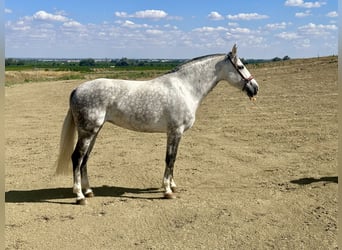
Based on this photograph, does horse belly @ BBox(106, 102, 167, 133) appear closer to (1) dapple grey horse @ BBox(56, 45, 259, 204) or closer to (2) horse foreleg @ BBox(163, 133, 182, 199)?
(1) dapple grey horse @ BBox(56, 45, 259, 204)

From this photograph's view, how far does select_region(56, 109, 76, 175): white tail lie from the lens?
5.64 meters

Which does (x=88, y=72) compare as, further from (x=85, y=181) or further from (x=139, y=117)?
(x=139, y=117)

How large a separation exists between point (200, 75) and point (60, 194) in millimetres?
2991

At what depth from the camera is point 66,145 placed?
569 centimetres

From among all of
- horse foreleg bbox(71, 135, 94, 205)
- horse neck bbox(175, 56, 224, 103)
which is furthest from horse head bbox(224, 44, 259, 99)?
horse foreleg bbox(71, 135, 94, 205)

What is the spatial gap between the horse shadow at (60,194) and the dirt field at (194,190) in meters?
0.02

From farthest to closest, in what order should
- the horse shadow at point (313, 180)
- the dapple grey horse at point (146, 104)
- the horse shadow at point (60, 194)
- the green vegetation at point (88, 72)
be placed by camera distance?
the green vegetation at point (88, 72) < the horse shadow at point (313, 180) < the horse shadow at point (60, 194) < the dapple grey horse at point (146, 104)

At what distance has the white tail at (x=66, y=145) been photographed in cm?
564

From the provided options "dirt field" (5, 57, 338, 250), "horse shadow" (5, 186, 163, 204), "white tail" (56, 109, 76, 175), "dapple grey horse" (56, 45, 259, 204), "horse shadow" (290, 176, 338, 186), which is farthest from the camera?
"horse shadow" (290, 176, 338, 186)

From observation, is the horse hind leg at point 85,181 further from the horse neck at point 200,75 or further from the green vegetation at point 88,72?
the green vegetation at point 88,72

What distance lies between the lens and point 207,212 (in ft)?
16.9

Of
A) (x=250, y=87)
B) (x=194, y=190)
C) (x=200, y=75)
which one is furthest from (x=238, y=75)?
(x=194, y=190)

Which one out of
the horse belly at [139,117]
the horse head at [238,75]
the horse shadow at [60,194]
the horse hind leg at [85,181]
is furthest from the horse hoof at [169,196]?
the horse head at [238,75]

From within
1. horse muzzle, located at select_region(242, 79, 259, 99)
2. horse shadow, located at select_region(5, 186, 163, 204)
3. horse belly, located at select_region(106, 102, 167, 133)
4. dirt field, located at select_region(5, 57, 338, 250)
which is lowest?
horse shadow, located at select_region(5, 186, 163, 204)
